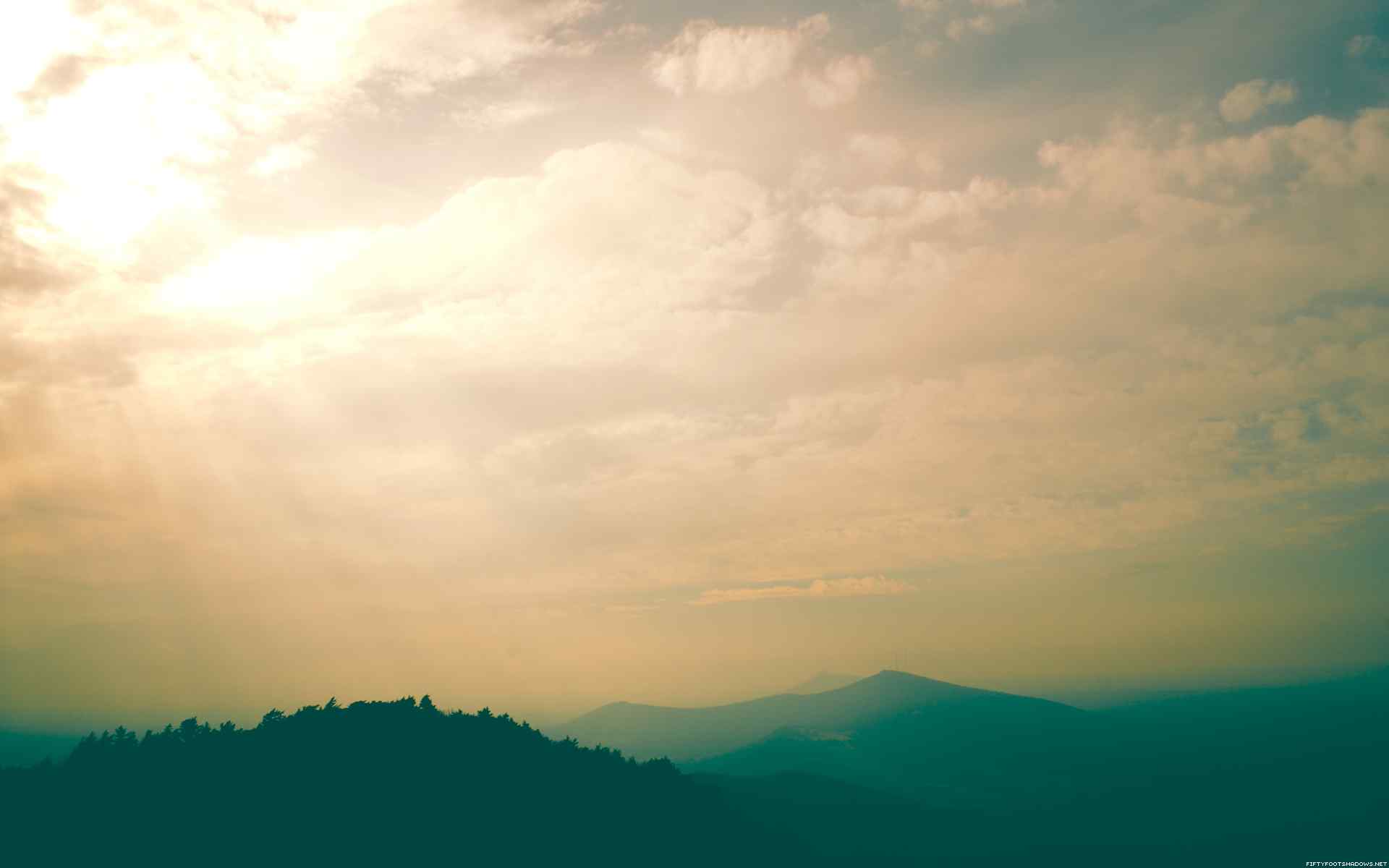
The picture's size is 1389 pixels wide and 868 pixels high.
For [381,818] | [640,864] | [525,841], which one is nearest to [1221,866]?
[640,864]

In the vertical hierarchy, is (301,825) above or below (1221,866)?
above

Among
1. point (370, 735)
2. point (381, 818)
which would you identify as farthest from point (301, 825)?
point (370, 735)

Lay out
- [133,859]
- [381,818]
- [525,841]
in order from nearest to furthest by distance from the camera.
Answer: [133,859], [381,818], [525,841]

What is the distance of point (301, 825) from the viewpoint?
269ft

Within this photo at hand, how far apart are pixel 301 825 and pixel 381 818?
9.23m

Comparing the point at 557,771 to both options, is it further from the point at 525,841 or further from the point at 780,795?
the point at 780,795

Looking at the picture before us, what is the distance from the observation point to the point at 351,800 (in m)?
89.1

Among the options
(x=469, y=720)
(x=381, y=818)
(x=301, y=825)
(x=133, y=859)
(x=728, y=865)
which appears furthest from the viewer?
(x=469, y=720)

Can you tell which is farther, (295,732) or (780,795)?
(780,795)

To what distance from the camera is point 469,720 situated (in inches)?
4808

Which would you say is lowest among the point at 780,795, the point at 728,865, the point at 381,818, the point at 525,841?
the point at 780,795

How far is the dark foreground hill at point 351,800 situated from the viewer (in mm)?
77438

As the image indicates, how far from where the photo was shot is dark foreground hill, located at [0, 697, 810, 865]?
77.4 metres

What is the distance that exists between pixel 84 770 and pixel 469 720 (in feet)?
169
